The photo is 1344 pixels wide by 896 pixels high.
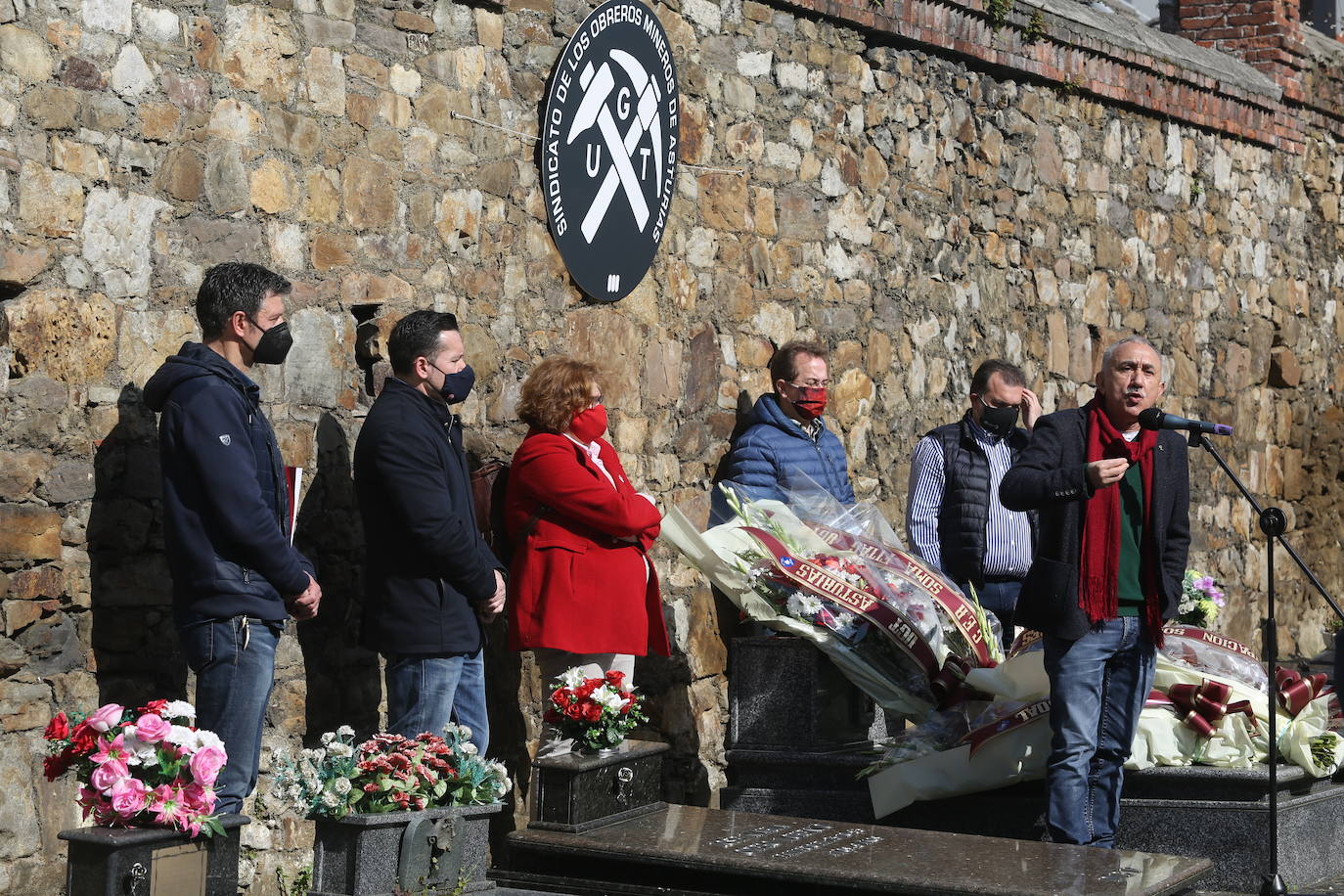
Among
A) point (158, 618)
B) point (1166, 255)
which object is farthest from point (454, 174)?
point (1166, 255)

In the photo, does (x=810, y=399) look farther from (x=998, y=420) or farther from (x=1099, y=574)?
(x=1099, y=574)

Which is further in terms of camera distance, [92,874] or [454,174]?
[454,174]

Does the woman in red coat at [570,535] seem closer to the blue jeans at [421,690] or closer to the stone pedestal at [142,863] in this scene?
the blue jeans at [421,690]

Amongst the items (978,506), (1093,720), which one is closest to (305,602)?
(1093,720)

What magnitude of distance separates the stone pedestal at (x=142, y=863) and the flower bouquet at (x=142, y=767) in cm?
4

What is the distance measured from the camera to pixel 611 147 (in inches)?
273

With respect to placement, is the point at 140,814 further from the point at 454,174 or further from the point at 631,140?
the point at 631,140

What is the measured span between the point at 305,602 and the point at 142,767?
861mm

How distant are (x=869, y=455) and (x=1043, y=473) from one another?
281cm

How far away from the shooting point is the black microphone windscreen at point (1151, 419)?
516cm

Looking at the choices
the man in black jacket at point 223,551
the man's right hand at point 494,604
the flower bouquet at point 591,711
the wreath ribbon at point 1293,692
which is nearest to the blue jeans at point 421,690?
the man's right hand at point 494,604

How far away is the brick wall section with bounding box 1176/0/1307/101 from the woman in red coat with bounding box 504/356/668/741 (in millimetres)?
7020

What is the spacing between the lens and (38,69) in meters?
5.00

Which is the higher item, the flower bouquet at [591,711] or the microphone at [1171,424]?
the microphone at [1171,424]
